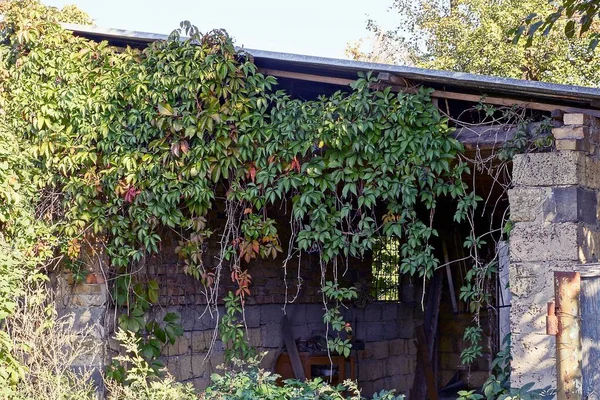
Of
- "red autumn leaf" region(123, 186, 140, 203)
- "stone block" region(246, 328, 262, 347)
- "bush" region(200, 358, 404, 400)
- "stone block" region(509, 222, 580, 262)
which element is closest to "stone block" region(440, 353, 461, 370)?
"stone block" region(246, 328, 262, 347)

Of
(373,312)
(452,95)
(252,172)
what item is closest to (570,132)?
(452,95)

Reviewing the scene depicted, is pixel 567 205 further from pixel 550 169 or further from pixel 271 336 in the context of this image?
pixel 271 336

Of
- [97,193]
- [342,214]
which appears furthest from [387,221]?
[97,193]

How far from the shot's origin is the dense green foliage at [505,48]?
54.4 ft

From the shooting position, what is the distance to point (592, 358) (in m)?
3.60

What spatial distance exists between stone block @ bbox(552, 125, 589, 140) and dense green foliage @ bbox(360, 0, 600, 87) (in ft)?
35.5

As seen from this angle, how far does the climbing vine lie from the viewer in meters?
6.34

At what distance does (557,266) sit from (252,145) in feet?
8.48

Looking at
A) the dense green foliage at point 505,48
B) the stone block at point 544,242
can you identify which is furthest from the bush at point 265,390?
the dense green foliage at point 505,48

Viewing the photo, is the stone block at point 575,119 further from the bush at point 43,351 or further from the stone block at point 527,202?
the bush at point 43,351

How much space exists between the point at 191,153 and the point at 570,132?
9.85ft

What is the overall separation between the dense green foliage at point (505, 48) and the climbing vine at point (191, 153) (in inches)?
422

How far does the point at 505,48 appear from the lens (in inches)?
664

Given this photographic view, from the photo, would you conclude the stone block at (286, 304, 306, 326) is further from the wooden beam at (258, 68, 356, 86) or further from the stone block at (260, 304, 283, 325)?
the wooden beam at (258, 68, 356, 86)
